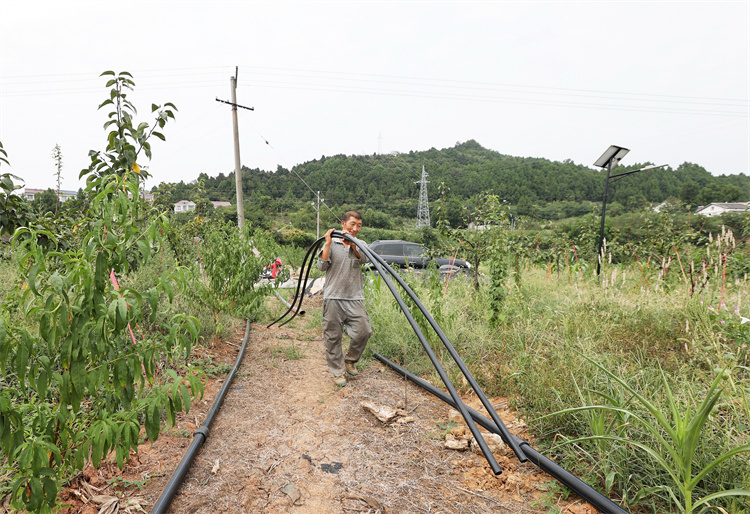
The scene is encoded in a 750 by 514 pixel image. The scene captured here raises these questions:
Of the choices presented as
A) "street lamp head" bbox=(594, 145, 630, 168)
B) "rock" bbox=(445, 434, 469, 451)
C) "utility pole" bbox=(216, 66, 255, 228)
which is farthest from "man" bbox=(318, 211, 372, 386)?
"utility pole" bbox=(216, 66, 255, 228)

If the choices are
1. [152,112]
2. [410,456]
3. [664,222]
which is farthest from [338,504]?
[664,222]

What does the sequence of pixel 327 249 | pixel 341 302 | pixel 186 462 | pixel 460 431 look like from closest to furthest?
pixel 186 462 → pixel 460 431 → pixel 327 249 → pixel 341 302

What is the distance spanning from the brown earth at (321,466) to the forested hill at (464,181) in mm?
14287

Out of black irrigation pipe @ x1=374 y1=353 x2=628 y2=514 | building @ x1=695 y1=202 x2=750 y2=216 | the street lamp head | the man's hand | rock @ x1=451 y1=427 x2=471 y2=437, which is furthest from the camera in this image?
building @ x1=695 y1=202 x2=750 y2=216

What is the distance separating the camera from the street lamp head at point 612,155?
23.2 feet

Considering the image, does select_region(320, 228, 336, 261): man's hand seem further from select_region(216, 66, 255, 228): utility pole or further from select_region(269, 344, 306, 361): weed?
select_region(216, 66, 255, 228): utility pole

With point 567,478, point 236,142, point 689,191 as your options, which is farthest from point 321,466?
point 689,191

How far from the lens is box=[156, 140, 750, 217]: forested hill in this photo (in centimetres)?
2148

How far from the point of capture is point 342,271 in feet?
13.6

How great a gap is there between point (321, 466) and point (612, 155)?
23.9 ft

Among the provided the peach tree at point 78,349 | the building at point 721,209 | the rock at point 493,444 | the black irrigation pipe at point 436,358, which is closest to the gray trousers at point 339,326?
the black irrigation pipe at point 436,358

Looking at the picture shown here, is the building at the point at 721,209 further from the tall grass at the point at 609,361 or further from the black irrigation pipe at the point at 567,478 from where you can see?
the black irrigation pipe at the point at 567,478

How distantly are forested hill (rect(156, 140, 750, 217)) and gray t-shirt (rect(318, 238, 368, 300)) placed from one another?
1343 cm

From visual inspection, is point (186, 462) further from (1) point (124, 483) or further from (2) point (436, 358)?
(2) point (436, 358)
